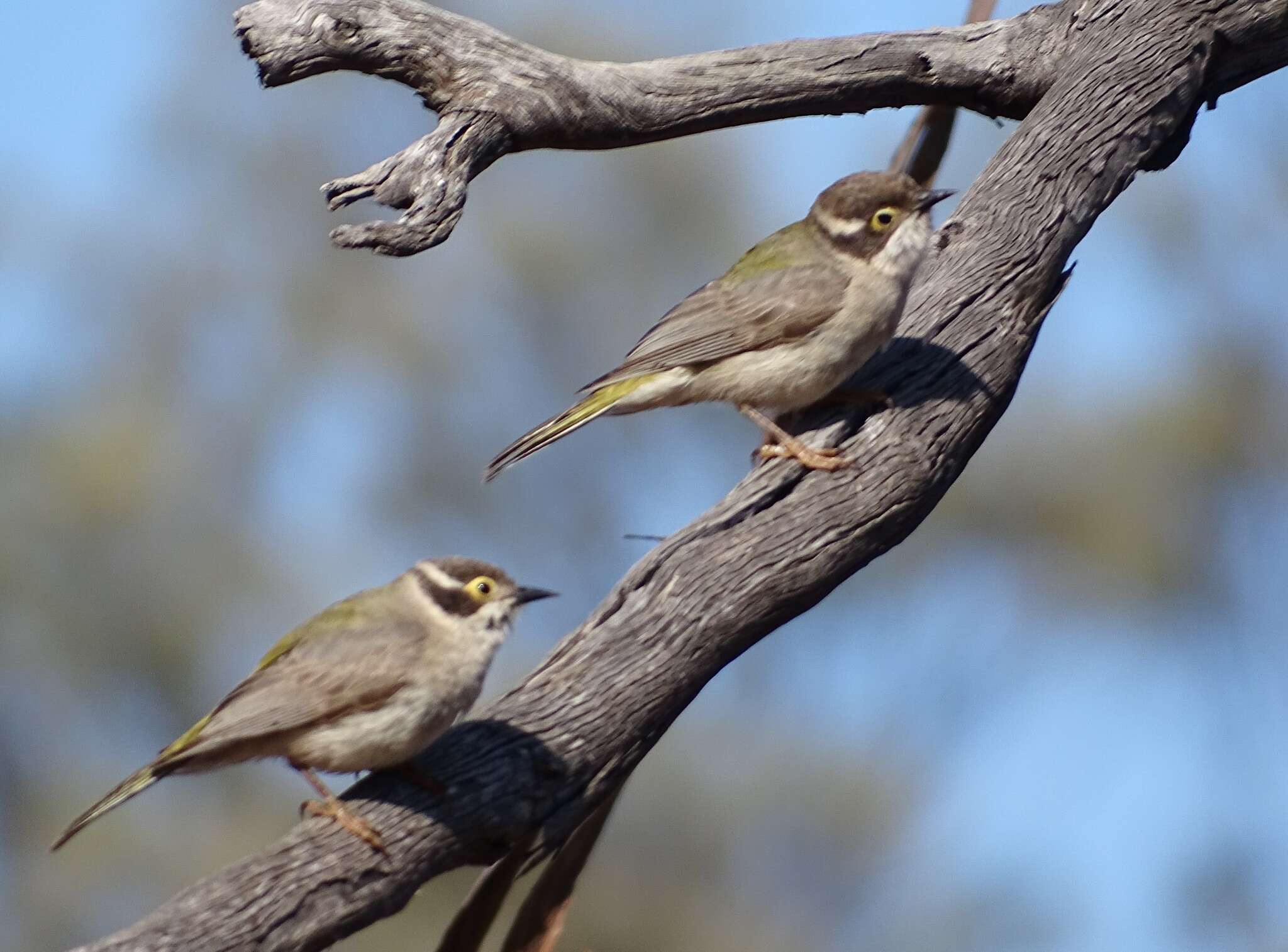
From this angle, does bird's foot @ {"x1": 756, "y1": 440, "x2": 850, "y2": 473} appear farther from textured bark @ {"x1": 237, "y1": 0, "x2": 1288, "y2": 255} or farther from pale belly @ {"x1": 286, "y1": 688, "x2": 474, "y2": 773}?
pale belly @ {"x1": 286, "y1": 688, "x2": 474, "y2": 773}

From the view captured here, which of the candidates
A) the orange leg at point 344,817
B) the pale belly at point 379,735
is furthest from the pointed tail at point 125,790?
the orange leg at point 344,817

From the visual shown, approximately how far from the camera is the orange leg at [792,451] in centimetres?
636

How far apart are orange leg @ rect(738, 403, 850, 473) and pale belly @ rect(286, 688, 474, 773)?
1.71 metres

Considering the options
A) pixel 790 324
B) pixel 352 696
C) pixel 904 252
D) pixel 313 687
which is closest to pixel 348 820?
pixel 352 696

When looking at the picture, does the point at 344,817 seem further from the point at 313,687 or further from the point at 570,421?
the point at 570,421

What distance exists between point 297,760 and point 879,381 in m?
2.88

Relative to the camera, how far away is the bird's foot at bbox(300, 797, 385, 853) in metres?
5.20

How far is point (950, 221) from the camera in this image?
7.55m

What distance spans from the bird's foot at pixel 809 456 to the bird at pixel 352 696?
4.31ft

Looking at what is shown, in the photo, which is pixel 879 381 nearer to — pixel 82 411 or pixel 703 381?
pixel 703 381

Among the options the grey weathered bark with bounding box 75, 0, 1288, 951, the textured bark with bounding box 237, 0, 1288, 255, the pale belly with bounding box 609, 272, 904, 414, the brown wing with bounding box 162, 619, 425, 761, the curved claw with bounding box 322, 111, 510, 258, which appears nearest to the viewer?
the grey weathered bark with bounding box 75, 0, 1288, 951

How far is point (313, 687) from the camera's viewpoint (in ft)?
18.8

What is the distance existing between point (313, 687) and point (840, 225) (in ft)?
10.2

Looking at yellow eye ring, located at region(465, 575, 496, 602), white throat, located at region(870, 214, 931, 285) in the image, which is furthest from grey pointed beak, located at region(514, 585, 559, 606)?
white throat, located at region(870, 214, 931, 285)
